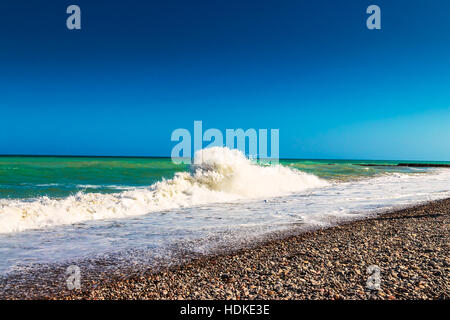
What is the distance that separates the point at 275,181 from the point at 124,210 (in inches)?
475

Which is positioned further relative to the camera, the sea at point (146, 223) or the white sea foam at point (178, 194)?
the white sea foam at point (178, 194)

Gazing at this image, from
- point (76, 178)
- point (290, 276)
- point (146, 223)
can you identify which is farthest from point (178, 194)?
point (76, 178)

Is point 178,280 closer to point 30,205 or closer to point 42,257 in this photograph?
point 42,257

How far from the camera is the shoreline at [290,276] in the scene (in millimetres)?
4070

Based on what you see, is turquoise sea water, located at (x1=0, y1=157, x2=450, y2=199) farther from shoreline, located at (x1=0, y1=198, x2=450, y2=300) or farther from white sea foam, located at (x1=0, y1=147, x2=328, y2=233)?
shoreline, located at (x1=0, y1=198, x2=450, y2=300)

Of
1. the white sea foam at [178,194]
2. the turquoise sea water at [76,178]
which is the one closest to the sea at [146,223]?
the white sea foam at [178,194]

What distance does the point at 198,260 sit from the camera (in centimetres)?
553

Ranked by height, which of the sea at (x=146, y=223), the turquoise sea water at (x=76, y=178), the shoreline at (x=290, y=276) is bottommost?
the sea at (x=146, y=223)

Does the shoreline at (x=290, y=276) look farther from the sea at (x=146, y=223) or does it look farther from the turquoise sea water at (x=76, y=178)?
the turquoise sea water at (x=76, y=178)

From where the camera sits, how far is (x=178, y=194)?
14.5 metres

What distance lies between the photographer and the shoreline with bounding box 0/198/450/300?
407 centimetres

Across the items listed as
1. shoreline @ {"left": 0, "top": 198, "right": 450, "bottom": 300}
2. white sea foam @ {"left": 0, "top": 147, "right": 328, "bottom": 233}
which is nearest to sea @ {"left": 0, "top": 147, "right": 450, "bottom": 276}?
white sea foam @ {"left": 0, "top": 147, "right": 328, "bottom": 233}

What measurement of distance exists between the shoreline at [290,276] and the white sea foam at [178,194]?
509cm

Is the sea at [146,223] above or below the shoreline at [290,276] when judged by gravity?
below
